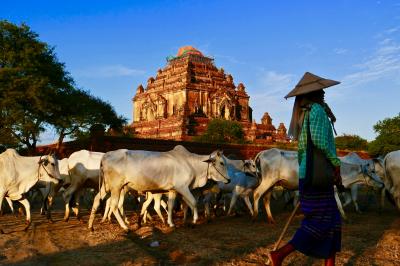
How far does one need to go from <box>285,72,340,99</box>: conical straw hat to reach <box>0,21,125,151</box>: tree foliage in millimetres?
19017

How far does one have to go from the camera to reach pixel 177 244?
6.76 metres

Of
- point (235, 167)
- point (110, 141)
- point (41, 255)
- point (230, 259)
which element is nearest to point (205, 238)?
point (230, 259)

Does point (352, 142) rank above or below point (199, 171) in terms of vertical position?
above

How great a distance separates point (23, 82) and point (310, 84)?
1941cm

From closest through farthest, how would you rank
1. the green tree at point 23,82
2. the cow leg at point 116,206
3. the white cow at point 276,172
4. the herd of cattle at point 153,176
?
the cow leg at point 116,206, the herd of cattle at point 153,176, the white cow at point 276,172, the green tree at point 23,82

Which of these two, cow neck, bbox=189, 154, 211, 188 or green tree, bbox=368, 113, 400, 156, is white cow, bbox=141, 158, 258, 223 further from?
green tree, bbox=368, 113, 400, 156

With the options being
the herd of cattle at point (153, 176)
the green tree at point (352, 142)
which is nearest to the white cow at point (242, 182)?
the herd of cattle at point (153, 176)

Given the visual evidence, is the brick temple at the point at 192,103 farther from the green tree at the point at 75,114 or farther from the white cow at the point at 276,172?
the white cow at the point at 276,172

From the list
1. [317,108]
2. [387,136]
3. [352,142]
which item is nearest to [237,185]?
[317,108]

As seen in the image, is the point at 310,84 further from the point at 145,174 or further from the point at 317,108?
the point at 145,174

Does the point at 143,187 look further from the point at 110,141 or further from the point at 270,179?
the point at 110,141

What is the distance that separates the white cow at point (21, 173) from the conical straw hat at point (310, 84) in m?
6.39

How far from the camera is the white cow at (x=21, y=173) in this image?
9008mm

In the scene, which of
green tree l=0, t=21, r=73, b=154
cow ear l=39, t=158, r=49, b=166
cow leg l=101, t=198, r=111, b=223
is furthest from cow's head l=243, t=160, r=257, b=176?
green tree l=0, t=21, r=73, b=154
